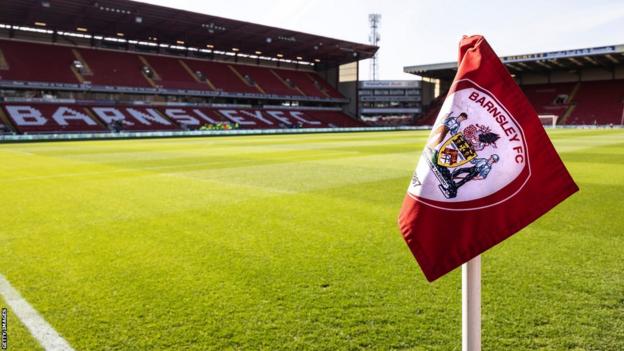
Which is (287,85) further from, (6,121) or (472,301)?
(472,301)

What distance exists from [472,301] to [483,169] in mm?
576

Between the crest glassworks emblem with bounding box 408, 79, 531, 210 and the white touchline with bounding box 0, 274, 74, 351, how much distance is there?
2.71 meters

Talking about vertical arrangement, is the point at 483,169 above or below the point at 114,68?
below

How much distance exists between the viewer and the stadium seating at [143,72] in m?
45.1

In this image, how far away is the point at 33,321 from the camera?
3.40 metres

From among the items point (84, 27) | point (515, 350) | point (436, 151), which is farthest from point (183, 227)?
point (84, 27)

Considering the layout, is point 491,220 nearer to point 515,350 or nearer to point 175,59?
point 515,350

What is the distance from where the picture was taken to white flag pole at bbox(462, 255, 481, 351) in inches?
72.7

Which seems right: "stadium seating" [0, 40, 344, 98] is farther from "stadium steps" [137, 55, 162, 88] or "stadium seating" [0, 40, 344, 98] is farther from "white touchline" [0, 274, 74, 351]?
"white touchline" [0, 274, 74, 351]

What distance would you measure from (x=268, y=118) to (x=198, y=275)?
52.8 metres

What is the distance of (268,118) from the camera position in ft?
185

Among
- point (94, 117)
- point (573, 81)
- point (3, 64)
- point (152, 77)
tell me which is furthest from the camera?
point (573, 81)

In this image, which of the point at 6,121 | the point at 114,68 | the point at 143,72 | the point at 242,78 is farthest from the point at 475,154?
the point at 242,78

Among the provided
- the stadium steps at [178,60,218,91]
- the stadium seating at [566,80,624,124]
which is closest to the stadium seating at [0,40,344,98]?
the stadium steps at [178,60,218,91]
